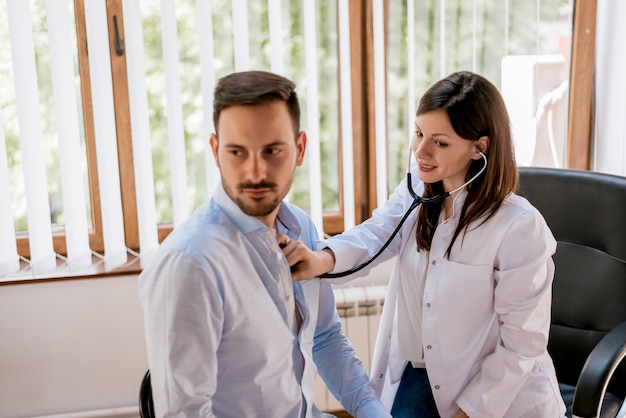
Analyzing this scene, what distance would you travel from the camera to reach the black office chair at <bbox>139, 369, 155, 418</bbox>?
127 cm

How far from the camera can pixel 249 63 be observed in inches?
91.5

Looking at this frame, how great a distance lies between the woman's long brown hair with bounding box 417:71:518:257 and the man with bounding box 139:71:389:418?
1.14 ft

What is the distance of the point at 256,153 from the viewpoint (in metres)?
1.19

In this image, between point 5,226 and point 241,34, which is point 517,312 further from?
point 5,226

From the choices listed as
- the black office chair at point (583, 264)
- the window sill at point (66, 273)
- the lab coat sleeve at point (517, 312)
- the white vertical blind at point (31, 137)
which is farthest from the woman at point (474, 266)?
the white vertical blind at point (31, 137)

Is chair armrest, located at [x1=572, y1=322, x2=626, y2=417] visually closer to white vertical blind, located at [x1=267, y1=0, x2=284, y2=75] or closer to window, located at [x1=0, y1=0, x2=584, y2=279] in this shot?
window, located at [x1=0, y1=0, x2=584, y2=279]

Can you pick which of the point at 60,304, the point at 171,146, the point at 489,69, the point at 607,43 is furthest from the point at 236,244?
the point at 607,43

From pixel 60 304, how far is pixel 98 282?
0.14 metres

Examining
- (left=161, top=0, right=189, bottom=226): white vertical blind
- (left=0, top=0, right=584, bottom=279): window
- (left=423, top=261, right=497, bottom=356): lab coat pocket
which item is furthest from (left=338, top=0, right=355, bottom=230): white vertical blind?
(left=423, top=261, right=497, bottom=356): lab coat pocket

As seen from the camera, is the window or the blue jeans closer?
the blue jeans

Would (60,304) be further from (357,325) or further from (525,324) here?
(525,324)

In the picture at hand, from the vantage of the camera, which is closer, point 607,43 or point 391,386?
point 391,386

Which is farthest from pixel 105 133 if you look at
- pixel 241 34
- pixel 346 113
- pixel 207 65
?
pixel 346 113

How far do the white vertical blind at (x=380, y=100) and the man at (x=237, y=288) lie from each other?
46.1 inches
